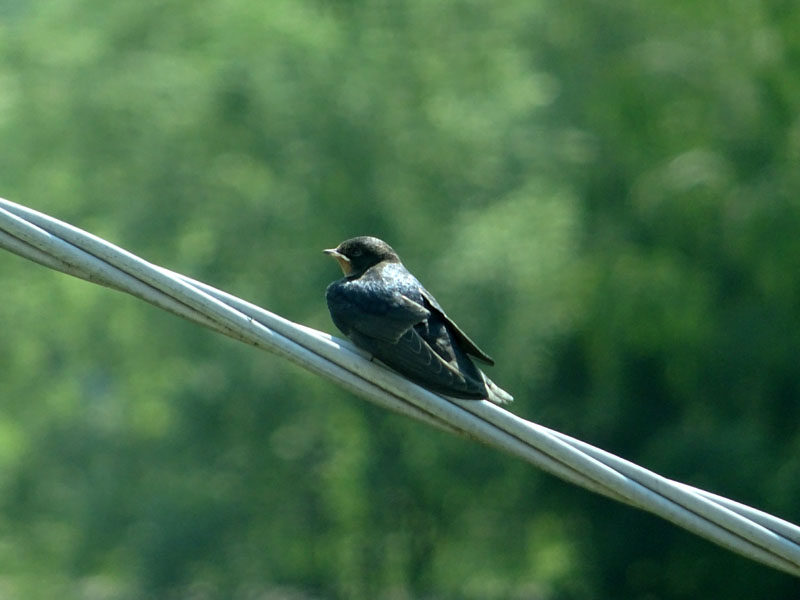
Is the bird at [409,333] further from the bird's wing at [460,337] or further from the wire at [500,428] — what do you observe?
the wire at [500,428]

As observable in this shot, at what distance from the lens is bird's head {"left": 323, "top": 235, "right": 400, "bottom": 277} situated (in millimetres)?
4223

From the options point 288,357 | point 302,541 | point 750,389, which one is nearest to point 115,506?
point 302,541

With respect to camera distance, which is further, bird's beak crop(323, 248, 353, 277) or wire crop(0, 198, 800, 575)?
bird's beak crop(323, 248, 353, 277)

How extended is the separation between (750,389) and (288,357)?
24.7ft

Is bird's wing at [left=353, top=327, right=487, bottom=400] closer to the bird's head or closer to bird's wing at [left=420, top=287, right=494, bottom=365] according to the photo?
bird's wing at [left=420, top=287, right=494, bottom=365]

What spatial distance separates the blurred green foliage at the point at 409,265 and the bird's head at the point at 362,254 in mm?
4870

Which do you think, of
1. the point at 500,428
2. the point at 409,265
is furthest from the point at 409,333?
the point at 409,265

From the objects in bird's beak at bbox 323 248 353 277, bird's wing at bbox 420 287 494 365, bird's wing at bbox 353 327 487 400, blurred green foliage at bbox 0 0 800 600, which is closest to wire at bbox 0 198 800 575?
bird's wing at bbox 353 327 487 400

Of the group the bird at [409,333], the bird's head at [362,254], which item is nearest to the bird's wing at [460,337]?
the bird at [409,333]

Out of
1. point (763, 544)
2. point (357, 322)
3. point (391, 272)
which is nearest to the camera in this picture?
point (763, 544)

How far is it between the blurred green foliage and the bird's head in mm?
4870

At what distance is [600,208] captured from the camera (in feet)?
35.0

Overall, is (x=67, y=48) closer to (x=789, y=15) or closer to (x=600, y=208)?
(x=600, y=208)

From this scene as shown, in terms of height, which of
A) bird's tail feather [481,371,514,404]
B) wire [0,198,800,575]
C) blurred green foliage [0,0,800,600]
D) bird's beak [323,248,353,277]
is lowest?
blurred green foliage [0,0,800,600]
